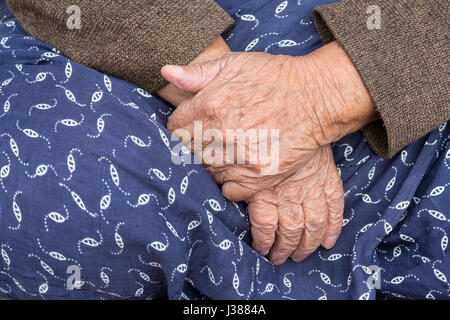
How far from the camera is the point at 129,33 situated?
90 cm

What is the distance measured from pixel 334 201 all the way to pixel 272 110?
25 cm

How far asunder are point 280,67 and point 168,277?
45cm

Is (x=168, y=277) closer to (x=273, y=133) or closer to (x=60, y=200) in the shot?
(x=60, y=200)

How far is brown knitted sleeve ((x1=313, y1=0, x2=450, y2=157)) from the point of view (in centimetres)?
82

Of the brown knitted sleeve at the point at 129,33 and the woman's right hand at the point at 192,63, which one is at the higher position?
the brown knitted sleeve at the point at 129,33

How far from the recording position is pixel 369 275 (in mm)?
877

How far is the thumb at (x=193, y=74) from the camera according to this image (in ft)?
2.81
